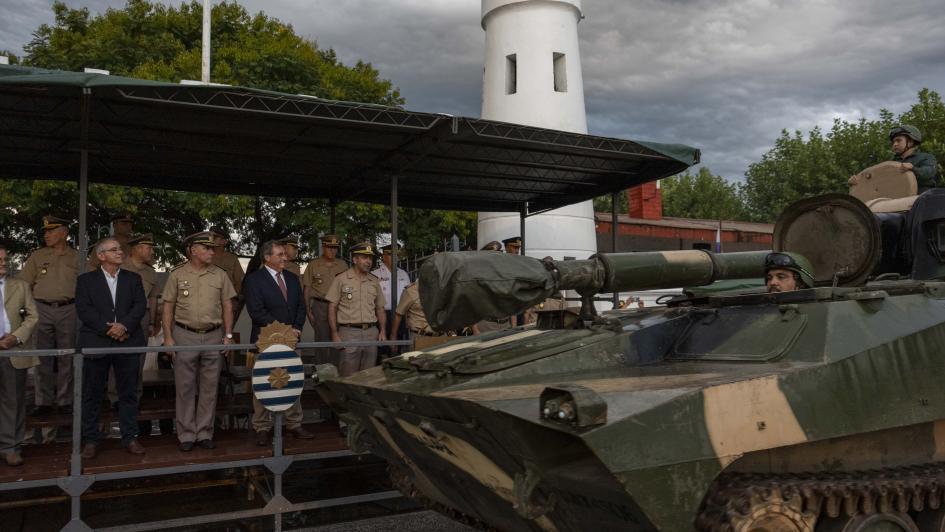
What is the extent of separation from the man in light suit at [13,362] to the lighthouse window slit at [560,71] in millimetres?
13505

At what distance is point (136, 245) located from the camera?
348 inches

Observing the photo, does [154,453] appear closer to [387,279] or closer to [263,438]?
[263,438]

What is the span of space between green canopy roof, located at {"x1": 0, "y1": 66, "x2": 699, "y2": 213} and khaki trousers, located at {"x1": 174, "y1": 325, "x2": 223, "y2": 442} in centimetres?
201

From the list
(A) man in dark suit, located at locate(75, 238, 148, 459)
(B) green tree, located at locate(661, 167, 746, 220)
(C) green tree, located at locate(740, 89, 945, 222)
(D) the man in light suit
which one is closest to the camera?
(D) the man in light suit

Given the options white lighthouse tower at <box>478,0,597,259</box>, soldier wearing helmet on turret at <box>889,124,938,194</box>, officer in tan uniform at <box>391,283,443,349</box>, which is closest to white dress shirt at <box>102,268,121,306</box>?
officer in tan uniform at <box>391,283,443,349</box>

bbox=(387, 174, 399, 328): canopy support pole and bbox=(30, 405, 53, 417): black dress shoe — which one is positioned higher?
bbox=(387, 174, 399, 328): canopy support pole

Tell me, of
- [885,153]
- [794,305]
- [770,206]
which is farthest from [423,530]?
[770,206]

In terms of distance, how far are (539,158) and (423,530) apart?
4309 mm

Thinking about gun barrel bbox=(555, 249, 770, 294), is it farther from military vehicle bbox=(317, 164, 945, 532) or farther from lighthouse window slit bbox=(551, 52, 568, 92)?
lighthouse window slit bbox=(551, 52, 568, 92)

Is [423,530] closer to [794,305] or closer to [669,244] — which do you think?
[794,305]

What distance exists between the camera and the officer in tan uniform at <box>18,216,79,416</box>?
7.95 meters

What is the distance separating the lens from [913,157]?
785cm

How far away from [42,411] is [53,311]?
0.94 meters

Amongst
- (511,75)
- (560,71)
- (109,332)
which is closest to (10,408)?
(109,332)
